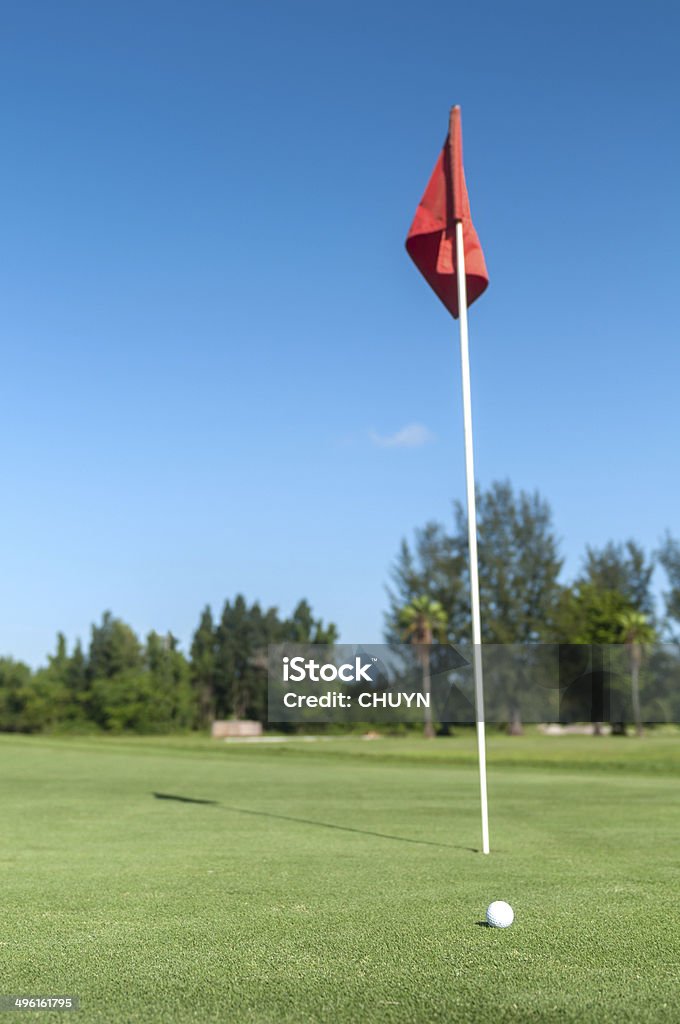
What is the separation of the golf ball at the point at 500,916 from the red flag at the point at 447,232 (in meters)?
7.71

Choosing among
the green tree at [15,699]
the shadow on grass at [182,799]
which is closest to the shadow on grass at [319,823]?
the shadow on grass at [182,799]

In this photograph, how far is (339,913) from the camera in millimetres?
7148

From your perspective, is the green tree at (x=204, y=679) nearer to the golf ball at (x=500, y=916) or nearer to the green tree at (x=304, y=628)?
the green tree at (x=304, y=628)

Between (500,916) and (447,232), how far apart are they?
8.01 meters

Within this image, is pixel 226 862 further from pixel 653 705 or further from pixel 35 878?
pixel 653 705

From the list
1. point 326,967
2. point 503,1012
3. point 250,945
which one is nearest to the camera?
point 503,1012

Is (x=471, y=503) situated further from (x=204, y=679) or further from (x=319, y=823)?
(x=204, y=679)

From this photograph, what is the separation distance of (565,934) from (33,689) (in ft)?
274

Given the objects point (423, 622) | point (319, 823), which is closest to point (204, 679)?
point (423, 622)

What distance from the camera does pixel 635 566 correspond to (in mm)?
108062

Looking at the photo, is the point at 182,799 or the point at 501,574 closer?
the point at 182,799

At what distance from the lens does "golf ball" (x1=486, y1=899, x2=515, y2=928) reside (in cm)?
654

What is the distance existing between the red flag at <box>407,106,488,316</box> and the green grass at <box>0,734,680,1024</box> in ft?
22.4

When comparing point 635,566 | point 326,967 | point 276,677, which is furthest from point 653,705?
point 326,967
